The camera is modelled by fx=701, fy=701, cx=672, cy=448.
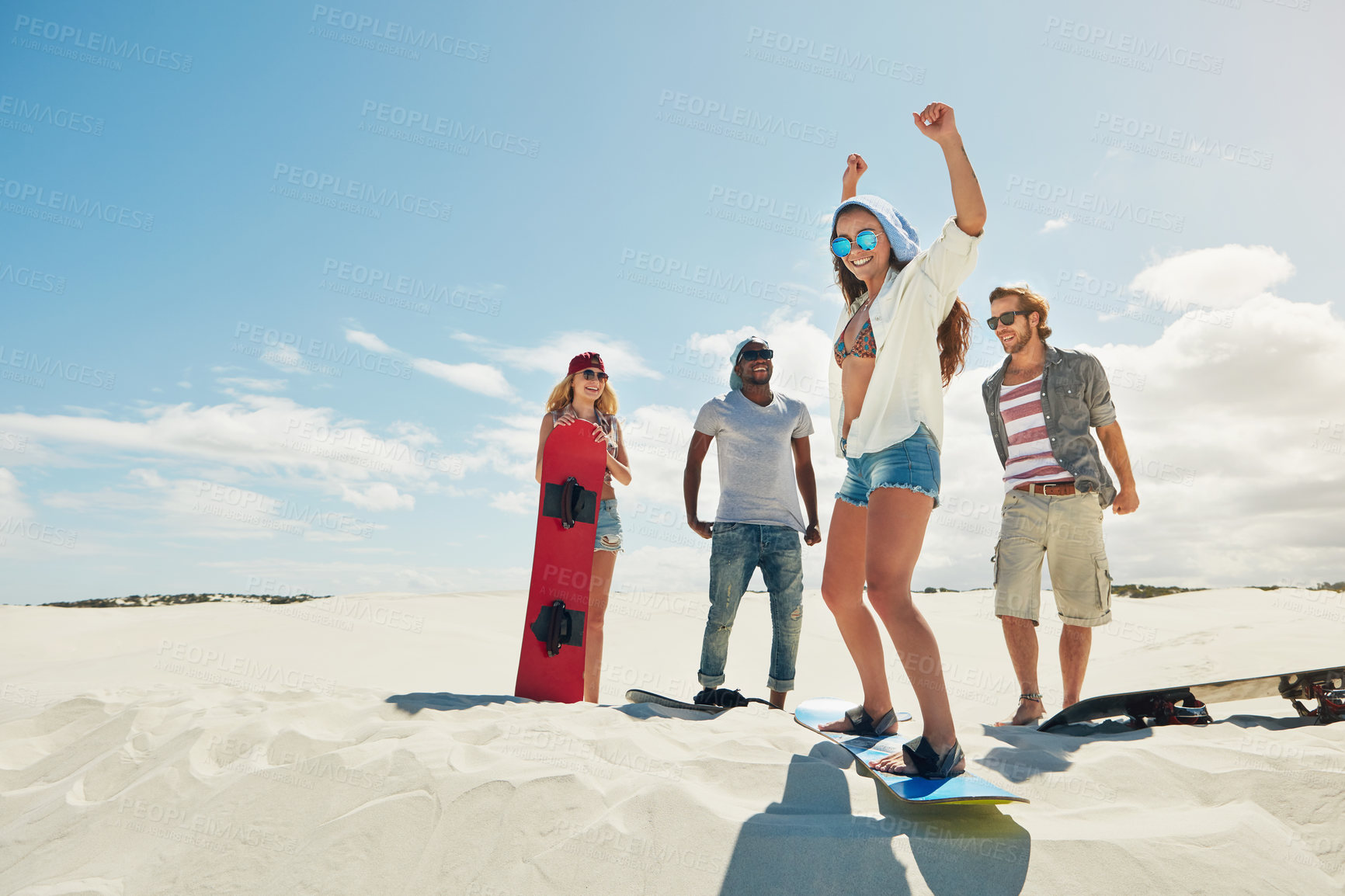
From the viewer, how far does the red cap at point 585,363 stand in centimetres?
458

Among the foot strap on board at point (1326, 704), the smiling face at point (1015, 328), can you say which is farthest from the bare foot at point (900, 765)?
the smiling face at point (1015, 328)

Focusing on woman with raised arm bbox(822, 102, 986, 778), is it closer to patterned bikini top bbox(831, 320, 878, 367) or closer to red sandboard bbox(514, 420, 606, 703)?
patterned bikini top bbox(831, 320, 878, 367)

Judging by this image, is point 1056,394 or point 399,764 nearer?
point 399,764

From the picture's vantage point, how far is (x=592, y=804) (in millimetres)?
1859

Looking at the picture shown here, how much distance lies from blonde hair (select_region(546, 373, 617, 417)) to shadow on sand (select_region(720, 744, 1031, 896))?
312cm

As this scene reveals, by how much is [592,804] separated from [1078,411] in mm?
3267

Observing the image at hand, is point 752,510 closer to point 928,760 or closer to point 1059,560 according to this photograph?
point 1059,560

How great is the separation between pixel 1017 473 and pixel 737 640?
15.0 ft

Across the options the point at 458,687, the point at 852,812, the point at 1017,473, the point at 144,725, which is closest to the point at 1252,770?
the point at 852,812

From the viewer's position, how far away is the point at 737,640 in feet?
25.8

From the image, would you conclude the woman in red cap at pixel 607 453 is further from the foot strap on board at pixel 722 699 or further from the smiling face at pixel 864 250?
the smiling face at pixel 864 250

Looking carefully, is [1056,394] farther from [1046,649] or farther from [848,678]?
[1046,649]

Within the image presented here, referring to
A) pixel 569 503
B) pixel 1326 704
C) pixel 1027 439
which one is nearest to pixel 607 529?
pixel 569 503

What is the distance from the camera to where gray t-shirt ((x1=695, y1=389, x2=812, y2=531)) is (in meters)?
4.12
